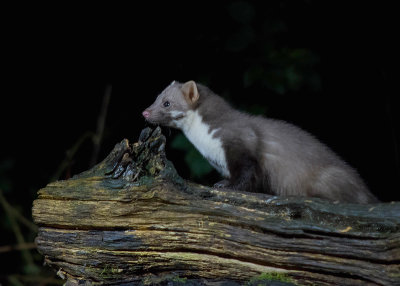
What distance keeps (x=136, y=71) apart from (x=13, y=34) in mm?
1360

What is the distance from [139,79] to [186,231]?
3.13 metres

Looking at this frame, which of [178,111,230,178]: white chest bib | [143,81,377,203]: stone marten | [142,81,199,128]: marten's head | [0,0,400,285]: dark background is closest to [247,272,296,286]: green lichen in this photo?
[143,81,377,203]: stone marten

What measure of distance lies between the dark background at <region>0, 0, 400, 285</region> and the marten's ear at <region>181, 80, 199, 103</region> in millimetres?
1153

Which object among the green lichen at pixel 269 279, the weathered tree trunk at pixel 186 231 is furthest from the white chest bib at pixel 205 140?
the green lichen at pixel 269 279

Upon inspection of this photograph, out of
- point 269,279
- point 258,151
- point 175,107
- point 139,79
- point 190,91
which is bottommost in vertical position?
point 269,279

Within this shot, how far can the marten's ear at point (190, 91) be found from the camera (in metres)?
3.62

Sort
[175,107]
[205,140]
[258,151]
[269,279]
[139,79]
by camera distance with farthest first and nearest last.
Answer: [139,79] → [175,107] → [205,140] → [258,151] → [269,279]

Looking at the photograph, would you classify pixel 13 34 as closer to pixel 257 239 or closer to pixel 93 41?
pixel 93 41

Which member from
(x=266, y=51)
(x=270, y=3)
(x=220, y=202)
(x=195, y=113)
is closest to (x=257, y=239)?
(x=220, y=202)

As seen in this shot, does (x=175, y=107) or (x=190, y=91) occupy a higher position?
(x=190, y=91)

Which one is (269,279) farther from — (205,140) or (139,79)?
(139,79)

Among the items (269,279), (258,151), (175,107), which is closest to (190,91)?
(175,107)

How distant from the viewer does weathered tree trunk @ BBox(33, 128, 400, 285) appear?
231 centimetres

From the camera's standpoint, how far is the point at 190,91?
365cm
